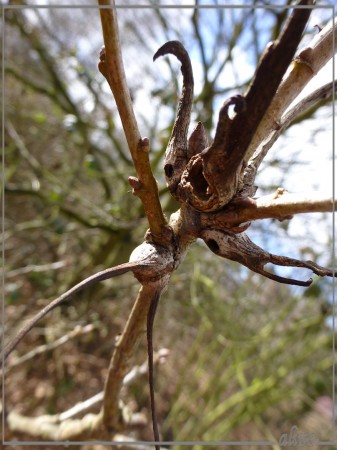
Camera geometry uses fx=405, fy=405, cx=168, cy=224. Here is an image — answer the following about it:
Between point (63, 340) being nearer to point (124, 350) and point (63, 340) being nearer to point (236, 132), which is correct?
point (124, 350)

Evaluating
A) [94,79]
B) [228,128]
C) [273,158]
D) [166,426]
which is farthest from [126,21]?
[166,426]

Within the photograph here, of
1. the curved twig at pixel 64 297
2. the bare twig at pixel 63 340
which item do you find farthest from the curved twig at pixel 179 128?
the bare twig at pixel 63 340

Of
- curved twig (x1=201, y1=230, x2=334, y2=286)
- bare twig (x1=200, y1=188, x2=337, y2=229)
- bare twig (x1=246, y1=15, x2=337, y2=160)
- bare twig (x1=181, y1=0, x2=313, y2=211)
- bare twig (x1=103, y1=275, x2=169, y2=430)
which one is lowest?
bare twig (x1=103, y1=275, x2=169, y2=430)

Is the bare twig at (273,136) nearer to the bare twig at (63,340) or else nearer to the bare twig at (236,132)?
the bare twig at (236,132)

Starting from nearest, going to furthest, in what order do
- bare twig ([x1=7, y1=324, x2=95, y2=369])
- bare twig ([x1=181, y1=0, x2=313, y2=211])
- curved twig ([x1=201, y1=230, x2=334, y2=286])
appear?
bare twig ([x1=181, y1=0, x2=313, y2=211]), curved twig ([x1=201, y1=230, x2=334, y2=286]), bare twig ([x1=7, y1=324, x2=95, y2=369])

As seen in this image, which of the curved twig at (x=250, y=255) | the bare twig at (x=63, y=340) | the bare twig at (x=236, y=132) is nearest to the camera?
the bare twig at (x=236, y=132)

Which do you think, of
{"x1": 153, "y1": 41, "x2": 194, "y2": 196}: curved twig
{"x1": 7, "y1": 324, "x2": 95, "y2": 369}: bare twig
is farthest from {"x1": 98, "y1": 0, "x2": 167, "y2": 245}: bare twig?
{"x1": 7, "y1": 324, "x2": 95, "y2": 369}: bare twig

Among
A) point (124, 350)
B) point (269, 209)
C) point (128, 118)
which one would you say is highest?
point (128, 118)

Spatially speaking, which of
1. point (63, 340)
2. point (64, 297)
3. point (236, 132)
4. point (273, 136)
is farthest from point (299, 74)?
point (63, 340)

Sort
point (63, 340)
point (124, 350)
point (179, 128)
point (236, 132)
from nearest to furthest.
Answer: point (236, 132), point (179, 128), point (124, 350), point (63, 340)

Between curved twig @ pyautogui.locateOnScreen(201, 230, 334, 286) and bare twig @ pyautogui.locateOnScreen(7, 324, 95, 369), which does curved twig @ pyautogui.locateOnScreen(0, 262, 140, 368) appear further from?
bare twig @ pyautogui.locateOnScreen(7, 324, 95, 369)

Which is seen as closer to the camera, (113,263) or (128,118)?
(128,118)
